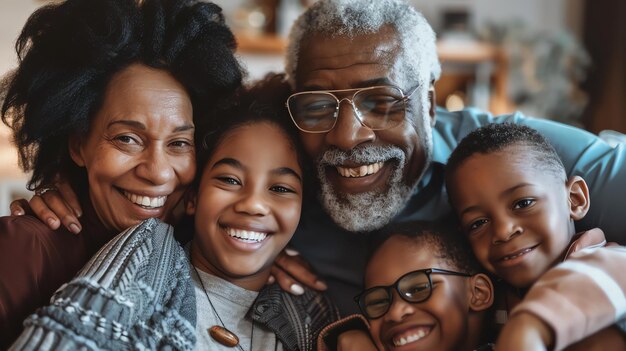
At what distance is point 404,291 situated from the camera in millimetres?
1618

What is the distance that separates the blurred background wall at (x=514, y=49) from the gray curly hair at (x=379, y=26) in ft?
9.23

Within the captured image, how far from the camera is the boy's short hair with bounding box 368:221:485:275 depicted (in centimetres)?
170

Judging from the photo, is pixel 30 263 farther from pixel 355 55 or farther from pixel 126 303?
pixel 355 55

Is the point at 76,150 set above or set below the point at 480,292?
above

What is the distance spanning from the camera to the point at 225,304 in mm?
1735

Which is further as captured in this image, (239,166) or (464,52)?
(464,52)

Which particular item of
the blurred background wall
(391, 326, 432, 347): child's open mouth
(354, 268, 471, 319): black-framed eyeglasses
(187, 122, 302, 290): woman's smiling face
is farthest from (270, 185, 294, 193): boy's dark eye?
the blurred background wall

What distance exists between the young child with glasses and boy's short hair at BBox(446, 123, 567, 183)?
19 cm

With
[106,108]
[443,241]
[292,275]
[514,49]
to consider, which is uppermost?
[106,108]

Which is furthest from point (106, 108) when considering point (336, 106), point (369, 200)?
point (369, 200)

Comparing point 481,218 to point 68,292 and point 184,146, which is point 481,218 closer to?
point 184,146

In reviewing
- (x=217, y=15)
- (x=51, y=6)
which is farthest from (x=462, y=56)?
(x=51, y=6)

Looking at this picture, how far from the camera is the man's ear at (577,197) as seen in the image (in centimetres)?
168

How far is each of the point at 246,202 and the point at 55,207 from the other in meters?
0.51
